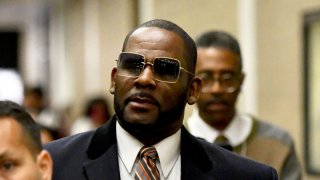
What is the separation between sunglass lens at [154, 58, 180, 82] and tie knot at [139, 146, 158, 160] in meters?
0.23

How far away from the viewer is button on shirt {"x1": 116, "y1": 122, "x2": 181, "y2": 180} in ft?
7.80

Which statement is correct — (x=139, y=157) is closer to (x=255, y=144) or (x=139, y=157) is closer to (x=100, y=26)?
(x=255, y=144)

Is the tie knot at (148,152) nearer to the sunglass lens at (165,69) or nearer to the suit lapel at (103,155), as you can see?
the suit lapel at (103,155)

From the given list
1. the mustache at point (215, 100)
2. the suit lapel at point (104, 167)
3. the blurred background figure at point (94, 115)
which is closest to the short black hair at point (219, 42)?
the mustache at point (215, 100)

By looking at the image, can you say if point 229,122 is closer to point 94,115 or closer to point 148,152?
point 148,152

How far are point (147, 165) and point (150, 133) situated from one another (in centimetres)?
11

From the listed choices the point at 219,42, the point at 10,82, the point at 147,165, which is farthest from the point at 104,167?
the point at 10,82

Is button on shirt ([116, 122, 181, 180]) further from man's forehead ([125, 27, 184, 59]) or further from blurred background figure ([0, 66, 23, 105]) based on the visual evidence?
blurred background figure ([0, 66, 23, 105])

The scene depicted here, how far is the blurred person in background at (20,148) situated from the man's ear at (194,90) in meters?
0.65

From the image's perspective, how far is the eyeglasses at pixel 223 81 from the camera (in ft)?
10.9

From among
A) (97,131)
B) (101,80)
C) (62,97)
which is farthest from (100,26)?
(97,131)

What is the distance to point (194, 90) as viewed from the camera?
2.61 meters

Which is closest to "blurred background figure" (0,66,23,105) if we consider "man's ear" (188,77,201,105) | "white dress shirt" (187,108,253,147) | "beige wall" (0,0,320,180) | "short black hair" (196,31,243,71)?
"beige wall" (0,0,320,180)

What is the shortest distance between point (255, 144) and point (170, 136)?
0.97 meters
